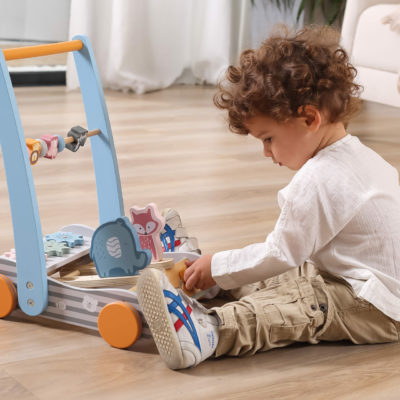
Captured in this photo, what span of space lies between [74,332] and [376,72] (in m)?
1.60

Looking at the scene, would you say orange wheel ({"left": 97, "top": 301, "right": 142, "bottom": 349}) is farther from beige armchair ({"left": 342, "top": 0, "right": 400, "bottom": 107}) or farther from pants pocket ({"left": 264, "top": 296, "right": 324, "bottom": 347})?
beige armchair ({"left": 342, "top": 0, "right": 400, "bottom": 107})

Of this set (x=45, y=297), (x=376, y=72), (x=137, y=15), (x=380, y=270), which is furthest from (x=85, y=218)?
(x=137, y=15)

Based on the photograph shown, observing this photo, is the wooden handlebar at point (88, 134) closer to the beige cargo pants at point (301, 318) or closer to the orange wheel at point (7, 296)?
the orange wheel at point (7, 296)

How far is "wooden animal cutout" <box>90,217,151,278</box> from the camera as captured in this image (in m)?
1.04

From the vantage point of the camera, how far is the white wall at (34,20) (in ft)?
10.4

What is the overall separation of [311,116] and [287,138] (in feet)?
0.16

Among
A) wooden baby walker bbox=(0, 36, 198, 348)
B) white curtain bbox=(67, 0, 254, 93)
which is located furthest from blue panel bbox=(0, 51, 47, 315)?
white curtain bbox=(67, 0, 254, 93)

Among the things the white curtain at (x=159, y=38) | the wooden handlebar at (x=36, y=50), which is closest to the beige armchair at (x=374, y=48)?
the white curtain at (x=159, y=38)

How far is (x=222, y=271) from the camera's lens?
109cm

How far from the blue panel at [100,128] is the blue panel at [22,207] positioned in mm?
203

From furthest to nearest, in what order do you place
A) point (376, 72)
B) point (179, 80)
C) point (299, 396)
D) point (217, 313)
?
1. point (179, 80)
2. point (376, 72)
3. point (217, 313)
4. point (299, 396)

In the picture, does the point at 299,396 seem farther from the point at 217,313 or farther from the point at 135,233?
the point at 135,233

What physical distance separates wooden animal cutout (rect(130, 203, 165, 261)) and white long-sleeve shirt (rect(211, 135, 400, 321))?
0.38ft

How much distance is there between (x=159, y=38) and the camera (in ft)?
10.8
